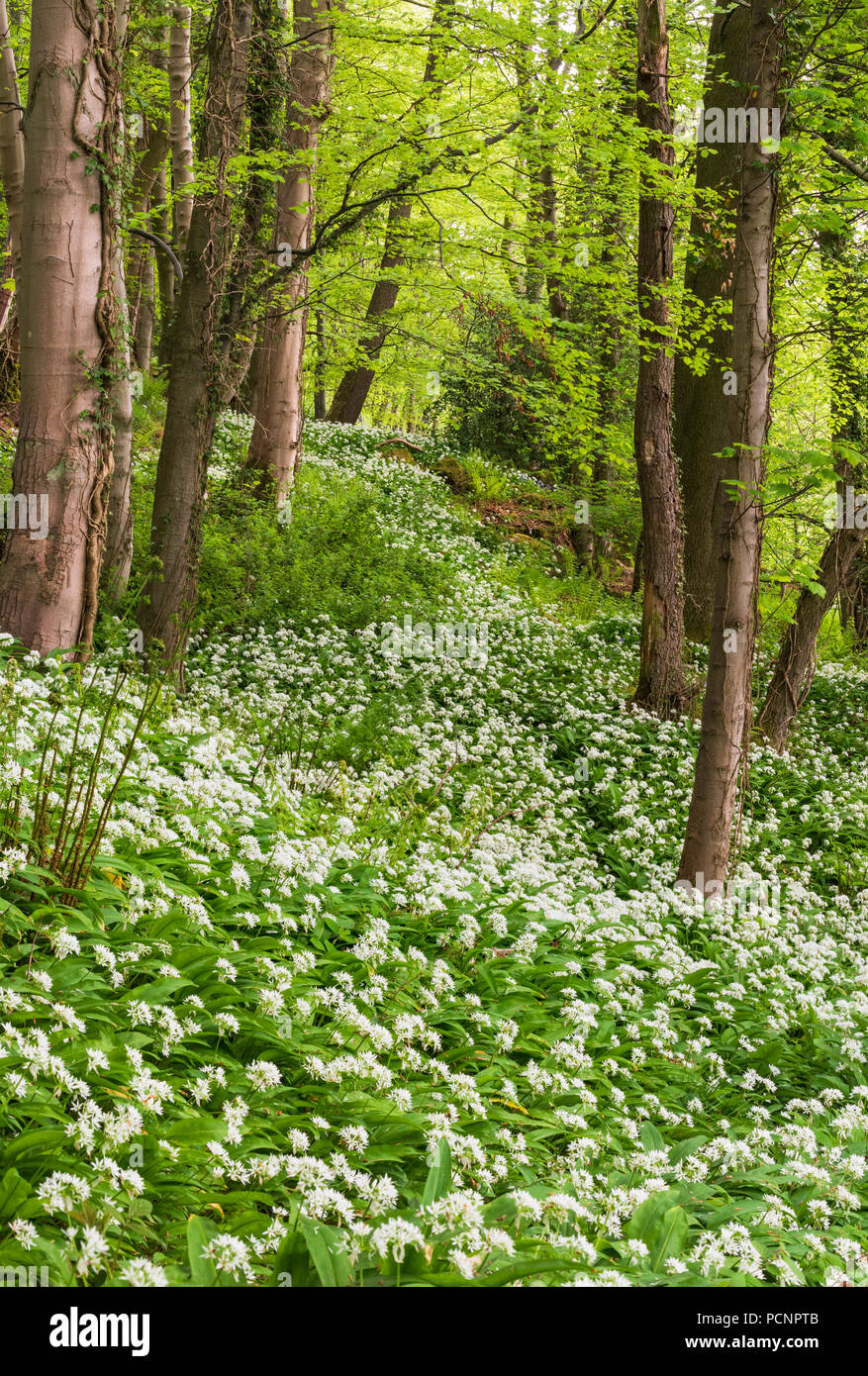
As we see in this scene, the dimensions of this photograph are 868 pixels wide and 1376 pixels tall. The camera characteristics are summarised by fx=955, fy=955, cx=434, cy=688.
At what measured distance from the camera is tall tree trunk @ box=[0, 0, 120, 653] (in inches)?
234

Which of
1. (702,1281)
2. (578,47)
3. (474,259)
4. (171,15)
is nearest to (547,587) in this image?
(474,259)

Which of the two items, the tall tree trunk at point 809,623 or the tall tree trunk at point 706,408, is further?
the tall tree trunk at point 706,408

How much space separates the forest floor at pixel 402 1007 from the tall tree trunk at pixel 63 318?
2.40ft

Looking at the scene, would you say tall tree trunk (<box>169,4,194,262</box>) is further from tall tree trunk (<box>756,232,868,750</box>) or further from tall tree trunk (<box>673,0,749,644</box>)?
tall tree trunk (<box>756,232,868,750</box>)

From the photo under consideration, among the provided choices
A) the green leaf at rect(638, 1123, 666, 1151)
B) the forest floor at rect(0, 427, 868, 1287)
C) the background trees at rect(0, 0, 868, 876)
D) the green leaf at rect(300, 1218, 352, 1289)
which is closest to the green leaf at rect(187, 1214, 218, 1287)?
the forest floor at rect(0, 427, 868, 1287)

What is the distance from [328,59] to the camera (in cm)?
1204

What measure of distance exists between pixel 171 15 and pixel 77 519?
984cm

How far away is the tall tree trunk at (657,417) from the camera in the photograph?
943 centimetres

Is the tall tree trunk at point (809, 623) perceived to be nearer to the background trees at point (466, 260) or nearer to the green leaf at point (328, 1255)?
the background trees at point (466, 260)

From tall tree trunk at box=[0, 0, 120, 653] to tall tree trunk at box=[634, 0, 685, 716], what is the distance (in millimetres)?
5291

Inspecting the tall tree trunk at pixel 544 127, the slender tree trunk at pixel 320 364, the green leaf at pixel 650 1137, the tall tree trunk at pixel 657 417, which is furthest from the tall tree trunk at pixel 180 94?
the green leaf at pixel 650 1137

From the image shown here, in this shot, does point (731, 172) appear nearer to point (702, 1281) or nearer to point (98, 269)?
point (98, 269)

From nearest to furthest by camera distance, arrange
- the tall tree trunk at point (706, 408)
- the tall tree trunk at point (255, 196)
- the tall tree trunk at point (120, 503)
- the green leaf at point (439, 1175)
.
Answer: the green leaf at point (439, 1175) < the tall tree trunk at point (255, 196) < the tall tree trunk at point (120, 503) < the tall tree trunk at point (706, 408)

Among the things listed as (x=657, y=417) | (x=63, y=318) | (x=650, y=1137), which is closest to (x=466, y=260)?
(x=657, y=417)
